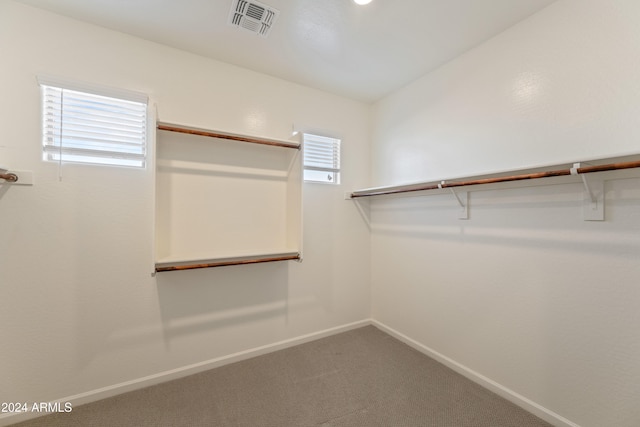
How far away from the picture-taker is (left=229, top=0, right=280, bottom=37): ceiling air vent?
1.61 m

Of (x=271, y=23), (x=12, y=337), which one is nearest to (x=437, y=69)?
(x=271, y=23)

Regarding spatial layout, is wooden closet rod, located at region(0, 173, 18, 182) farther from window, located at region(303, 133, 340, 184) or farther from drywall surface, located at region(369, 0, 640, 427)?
drywall surface, located at region(369, 0, 640, 427)

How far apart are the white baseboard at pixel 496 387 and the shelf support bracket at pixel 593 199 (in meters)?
1.21

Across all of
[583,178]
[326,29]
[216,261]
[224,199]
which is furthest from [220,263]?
[583,178]

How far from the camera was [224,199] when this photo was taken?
2.21 meters

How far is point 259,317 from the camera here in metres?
2.33

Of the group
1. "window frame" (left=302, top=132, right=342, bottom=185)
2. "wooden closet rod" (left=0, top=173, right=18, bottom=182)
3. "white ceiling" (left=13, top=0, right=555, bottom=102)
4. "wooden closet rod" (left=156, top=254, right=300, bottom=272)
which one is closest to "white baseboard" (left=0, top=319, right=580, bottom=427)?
"wooden closet rod" (left=156, top=254, right=300, bottom=272)

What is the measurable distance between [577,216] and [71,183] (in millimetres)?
3174

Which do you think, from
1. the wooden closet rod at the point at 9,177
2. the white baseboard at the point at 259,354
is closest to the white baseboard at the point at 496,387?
the white baseboard at the point at 259,354

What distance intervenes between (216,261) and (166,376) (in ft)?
3.18

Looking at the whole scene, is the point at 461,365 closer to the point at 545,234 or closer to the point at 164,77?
the point at 545,234

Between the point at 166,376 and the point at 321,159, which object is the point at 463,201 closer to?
the point at 321,159

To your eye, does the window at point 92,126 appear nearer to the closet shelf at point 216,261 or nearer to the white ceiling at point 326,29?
the white ceiling at point 326,29

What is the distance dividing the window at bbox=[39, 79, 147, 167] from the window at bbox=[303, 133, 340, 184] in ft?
4.56
